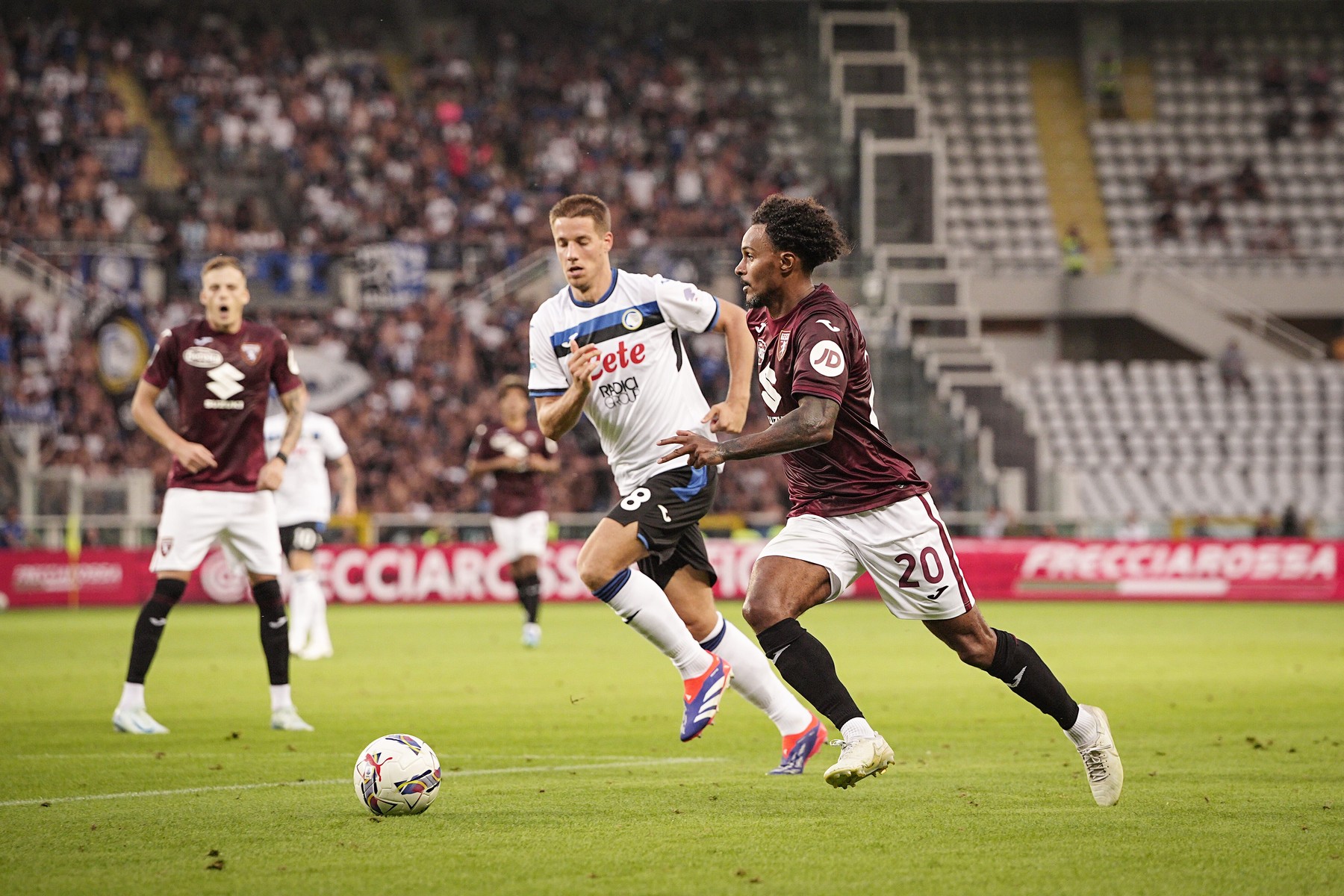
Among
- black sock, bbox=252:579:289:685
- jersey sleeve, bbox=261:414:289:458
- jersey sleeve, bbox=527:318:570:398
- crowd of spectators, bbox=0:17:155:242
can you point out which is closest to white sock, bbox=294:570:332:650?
jersey sleeve, bbox=261:414:289:458

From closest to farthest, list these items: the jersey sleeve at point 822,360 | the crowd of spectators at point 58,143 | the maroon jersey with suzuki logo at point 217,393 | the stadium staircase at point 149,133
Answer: the jersey sleeve at point 822,360
the maroon jersey with suzuki logo at point 217,393
the crowd of spectators at point 58,143
the stadium staircase at point 149,133

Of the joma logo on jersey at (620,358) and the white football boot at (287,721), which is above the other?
the joma logo on jersey at (620,358)

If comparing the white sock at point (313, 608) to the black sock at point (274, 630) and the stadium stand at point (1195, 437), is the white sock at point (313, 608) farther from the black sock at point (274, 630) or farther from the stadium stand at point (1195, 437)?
the stadium stand at point (1195, 437)

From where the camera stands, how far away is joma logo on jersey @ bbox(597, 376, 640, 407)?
25.9 feet

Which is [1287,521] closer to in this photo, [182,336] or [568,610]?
[568,610]

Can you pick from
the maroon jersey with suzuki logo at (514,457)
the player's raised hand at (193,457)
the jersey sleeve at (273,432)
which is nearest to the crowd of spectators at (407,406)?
the maroon jersey with suzuki logo at (514,457)

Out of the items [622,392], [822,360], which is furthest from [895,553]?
[622,392]

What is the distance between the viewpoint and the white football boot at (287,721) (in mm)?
9750

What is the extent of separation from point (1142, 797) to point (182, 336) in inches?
235

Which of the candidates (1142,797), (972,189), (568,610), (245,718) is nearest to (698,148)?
(972,189)

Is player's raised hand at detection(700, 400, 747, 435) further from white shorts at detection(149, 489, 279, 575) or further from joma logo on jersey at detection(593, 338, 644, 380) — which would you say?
white shorts at detection(149, 489, 279, 575)

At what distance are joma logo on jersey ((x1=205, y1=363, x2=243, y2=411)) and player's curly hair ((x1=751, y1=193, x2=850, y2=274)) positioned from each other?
401 centimetres

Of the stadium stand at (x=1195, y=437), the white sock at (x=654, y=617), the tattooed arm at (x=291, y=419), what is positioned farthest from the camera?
the stadium stand at (x=1195, y=437)

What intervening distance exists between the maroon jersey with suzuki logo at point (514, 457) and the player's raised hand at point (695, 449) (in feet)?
35.1
